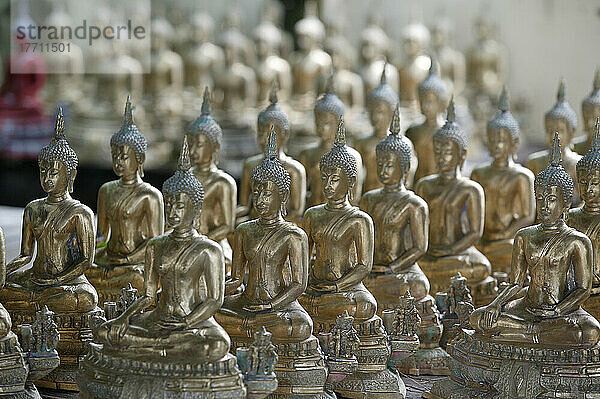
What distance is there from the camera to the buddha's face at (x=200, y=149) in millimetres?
7125

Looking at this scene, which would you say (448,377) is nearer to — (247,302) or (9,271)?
(247,302)

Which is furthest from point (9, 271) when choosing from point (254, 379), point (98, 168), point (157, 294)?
point (98, 168)

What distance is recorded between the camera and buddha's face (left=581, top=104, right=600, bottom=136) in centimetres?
796

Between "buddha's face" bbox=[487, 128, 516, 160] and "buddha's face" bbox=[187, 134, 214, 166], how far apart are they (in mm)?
1483

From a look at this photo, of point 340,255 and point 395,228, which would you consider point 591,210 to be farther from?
point 340,255

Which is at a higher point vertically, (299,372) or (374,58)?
(374,58)

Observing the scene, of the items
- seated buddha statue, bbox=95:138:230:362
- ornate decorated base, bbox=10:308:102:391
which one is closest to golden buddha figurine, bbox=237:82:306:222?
ornate decorated base, bbox=10:308:102:391

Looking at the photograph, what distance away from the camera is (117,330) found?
5297mm

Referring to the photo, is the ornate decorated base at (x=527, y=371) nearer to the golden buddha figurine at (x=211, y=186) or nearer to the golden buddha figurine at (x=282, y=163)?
the golden buddha figurine at (x=211, y=186)

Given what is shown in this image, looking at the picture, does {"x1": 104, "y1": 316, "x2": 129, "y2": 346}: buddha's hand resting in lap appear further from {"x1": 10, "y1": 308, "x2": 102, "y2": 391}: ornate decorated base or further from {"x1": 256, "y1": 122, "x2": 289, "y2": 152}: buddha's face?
{"x1": 256, "y1": 122, "x2": 289, "y2": 152}: buddha's face

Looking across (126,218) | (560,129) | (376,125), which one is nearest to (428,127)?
(376,125)

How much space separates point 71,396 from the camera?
5.86 meters

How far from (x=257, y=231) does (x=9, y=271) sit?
1.20 m

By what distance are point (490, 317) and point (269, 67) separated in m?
6.66
